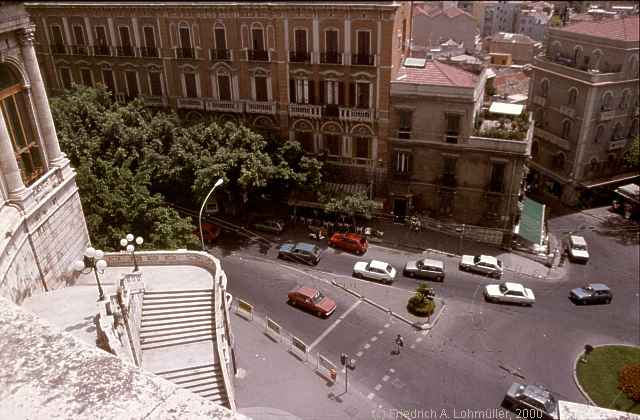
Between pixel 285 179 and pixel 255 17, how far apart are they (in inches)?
529

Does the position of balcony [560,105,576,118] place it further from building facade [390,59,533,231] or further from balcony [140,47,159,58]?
balcony [140,47,159,58]

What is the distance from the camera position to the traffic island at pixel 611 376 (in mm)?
27438

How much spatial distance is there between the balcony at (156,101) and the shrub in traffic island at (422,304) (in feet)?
95.8

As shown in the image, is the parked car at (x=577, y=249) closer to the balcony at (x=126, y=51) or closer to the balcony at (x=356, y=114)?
the balcony at (x=356, y=114)

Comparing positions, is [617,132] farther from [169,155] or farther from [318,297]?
[169,155]

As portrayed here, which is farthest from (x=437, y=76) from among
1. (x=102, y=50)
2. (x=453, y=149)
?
(x=102, y=50)

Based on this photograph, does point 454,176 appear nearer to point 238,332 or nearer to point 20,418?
point 238,332

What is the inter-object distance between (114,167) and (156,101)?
1422cm

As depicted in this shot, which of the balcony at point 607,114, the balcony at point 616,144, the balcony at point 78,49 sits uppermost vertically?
the balcony at point 78,49

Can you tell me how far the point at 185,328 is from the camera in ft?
80.1

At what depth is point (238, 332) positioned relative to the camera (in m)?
31.6

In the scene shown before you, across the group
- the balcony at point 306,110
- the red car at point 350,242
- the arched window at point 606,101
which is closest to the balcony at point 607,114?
the arched window at point 606,101

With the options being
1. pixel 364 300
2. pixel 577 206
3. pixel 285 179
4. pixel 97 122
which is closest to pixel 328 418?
pixel 364 300

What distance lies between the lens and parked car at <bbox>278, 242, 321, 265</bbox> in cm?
3916
